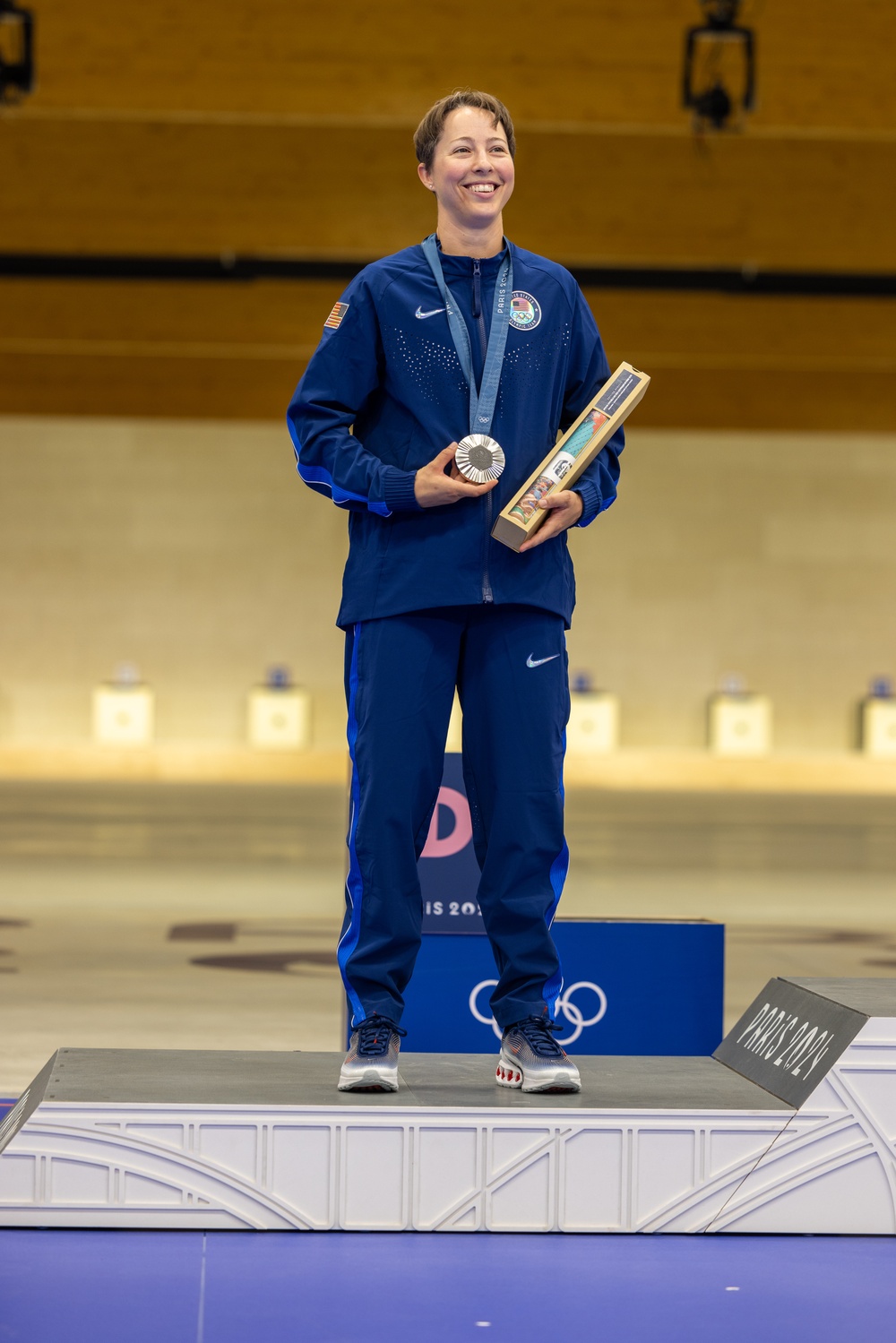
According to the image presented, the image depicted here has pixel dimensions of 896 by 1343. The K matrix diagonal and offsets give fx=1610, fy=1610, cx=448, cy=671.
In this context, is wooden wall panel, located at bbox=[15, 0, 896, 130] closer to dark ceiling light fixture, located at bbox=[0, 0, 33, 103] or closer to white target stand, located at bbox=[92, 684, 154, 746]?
dark ceiling light fixture, located at bbox=[0, 0, 33, 103]

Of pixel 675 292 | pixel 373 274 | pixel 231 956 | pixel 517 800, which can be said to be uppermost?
pixel 675 292

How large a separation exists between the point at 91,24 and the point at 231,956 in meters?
7.50

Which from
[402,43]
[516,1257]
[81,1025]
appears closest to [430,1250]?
[516,1257]

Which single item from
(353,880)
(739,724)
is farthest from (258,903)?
(739,724)

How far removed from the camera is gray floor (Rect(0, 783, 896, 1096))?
456 centimetres

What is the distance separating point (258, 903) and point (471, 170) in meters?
4.81

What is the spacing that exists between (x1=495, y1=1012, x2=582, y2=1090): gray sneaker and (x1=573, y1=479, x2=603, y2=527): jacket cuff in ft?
2.78

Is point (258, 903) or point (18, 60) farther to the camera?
point (18, 60)

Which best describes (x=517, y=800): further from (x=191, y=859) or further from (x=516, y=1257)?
(x=191, y=859)

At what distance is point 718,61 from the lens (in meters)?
10.2

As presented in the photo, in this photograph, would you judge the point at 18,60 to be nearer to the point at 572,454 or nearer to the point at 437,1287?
the point at 572,454

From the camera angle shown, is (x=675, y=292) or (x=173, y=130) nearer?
(x=173, y=130)

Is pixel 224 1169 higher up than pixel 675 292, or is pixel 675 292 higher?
pixel 675 292

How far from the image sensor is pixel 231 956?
568cm
